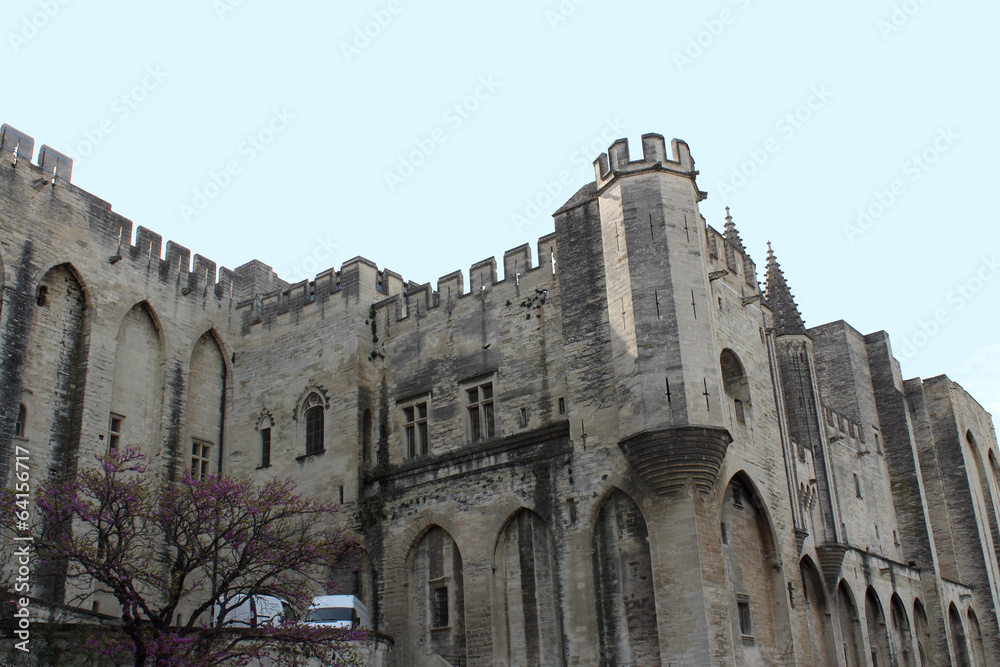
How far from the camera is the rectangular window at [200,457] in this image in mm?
28797

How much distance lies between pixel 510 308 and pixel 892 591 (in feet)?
50.8

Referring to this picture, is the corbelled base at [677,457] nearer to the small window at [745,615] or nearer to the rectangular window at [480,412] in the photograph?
the small window at [745,615]

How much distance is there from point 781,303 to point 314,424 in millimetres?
15627

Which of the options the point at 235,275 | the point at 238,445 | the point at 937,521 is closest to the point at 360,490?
the point at 238,445

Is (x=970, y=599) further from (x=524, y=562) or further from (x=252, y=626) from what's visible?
(x=252, y=626)

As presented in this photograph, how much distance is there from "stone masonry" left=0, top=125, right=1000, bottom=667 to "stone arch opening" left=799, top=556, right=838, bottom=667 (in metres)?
0.08

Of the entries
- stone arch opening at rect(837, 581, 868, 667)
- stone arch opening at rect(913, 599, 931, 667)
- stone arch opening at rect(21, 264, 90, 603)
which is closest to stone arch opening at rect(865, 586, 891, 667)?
stone arch opening at rect(837, 581, 868, 667)

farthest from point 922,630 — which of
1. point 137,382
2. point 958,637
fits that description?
point 137,382

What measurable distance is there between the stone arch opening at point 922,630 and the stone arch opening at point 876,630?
3.07 m

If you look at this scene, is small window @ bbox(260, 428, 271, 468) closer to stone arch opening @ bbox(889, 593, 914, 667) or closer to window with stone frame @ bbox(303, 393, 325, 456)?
window with stone frame @ bbox(303, 393, 325, 456)

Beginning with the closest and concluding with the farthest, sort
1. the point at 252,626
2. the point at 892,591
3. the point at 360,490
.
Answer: the point at 252,626 → the point at 360,490 → the point at 892,591

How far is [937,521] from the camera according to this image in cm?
3747

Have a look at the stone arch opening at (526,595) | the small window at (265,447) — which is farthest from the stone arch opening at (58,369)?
the stone arch opening at (526,595)

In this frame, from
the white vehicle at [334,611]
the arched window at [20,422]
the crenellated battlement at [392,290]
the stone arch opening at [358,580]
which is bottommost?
the white vehicle at [334,611]
